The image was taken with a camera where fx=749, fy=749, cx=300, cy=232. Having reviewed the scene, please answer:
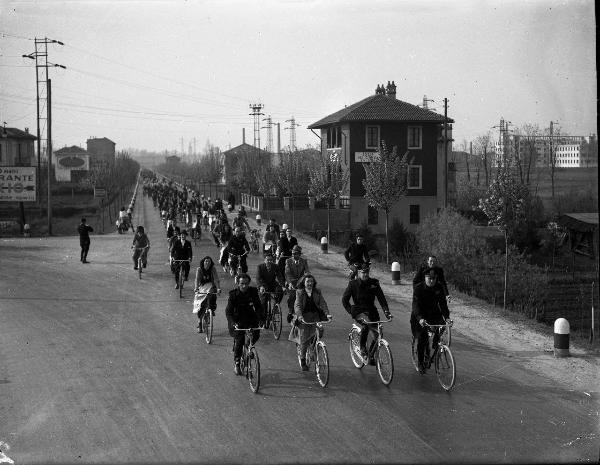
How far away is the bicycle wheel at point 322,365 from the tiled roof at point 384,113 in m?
41.3

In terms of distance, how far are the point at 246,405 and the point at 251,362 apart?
0.89 m

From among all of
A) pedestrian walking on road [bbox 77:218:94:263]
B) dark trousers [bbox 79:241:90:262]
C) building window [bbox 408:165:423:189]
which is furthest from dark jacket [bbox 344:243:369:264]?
Result: building window [bbox 408:165:423:189]

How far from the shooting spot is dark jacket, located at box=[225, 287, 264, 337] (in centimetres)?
1078

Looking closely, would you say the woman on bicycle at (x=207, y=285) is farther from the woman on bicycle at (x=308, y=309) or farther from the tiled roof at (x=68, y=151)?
the tiled roof at (x=68, y=151)

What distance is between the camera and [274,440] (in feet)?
28.1

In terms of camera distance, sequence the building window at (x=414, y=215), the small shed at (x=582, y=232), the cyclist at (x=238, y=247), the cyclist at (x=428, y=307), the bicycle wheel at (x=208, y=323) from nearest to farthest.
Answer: the cyclist at (x=428, y=307) < the bicycle wheel at (x=208, y=323) < the cyclist at (x=238, y=247) < the small shed at (x=582, y=232) < the building window at (x=414, y=215)

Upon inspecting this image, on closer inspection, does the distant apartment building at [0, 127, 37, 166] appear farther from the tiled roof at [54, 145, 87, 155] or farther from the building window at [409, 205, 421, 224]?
the building window at [409, 205, 421, 224]

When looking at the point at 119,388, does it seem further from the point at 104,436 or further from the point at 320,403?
the point at 320,403

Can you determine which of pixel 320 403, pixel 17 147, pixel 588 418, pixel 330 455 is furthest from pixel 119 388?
pixel 17 147

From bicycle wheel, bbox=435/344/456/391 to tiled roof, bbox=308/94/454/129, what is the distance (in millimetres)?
41310

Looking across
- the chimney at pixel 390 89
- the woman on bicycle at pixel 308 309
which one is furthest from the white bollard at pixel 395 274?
the chimney at pixel 390 89

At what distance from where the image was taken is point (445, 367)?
10766 mm

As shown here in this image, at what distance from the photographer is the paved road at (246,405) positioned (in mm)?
8312

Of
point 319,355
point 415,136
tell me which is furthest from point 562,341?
point 415,136
